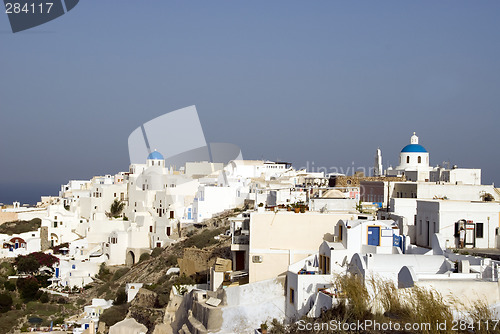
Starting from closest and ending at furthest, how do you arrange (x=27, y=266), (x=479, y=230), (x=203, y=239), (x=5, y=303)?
1. (x=479, y=230)
2. (x=203, y=239)
3. (x=5, y=303)
4. (x=27, y=266)

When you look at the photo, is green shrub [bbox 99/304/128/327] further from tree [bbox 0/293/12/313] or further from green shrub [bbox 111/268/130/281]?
green shrub [bbox 111/268/130/281]

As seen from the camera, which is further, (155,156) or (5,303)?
(155,156)

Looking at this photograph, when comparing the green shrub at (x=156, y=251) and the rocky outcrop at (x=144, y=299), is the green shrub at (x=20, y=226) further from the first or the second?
the rocky outcrop at (x=144, y=299)

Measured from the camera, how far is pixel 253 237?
1477 centimetres

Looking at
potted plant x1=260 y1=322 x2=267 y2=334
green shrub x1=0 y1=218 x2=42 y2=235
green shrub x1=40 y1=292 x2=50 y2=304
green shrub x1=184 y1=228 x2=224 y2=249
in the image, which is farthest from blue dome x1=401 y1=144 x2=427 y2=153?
green shrub x1=0 y1=218 x2=42 y2=235

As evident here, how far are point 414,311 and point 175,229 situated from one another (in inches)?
1021

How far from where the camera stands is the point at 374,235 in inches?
523

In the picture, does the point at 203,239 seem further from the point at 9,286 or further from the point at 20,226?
the point at 20,226

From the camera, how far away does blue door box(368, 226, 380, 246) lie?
1323 cm

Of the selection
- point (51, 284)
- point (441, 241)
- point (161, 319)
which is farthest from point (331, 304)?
point (51, 284)

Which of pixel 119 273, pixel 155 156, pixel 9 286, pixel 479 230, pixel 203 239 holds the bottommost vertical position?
pixel 9 286

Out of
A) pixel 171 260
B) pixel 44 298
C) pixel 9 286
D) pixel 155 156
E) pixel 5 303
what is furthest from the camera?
pixel 155 156

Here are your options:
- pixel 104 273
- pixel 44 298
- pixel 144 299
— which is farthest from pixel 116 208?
pixel 144 299

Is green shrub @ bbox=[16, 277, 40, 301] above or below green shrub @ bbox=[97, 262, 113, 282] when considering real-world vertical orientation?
below
